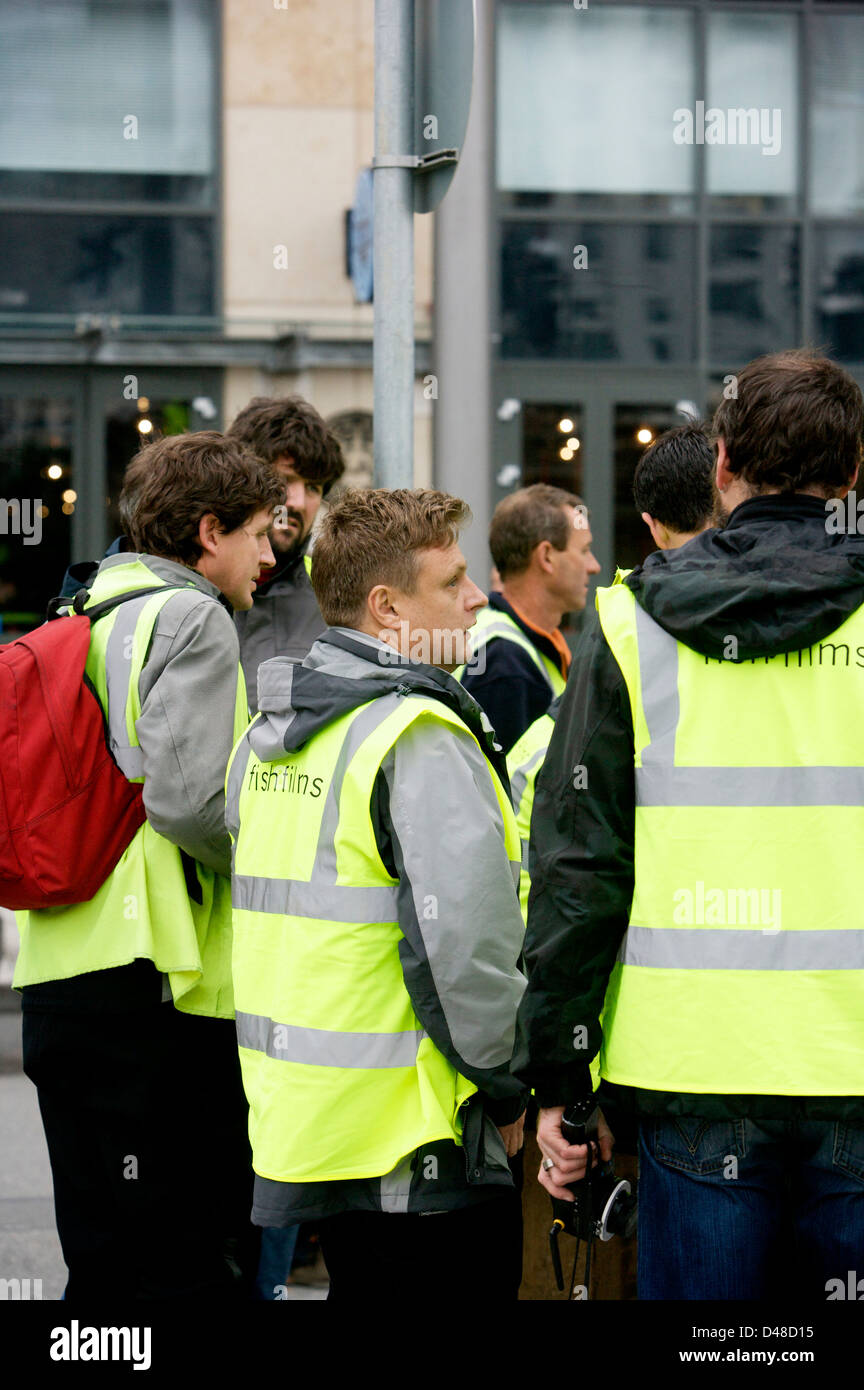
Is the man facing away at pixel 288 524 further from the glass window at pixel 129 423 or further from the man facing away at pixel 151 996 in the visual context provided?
the glass window at pixel 129 423

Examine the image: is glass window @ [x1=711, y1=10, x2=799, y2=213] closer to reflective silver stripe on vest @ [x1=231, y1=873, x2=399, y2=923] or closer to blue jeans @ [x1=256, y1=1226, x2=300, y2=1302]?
blue jeans @ [x1=256, y1=1226, x2=300, y2=1302]

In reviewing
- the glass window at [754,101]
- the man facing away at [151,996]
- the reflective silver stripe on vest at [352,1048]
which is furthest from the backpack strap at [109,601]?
the glass window at [754,101]

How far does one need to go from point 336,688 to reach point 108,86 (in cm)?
891

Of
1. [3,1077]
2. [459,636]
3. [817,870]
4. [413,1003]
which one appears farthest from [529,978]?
[3,1077]

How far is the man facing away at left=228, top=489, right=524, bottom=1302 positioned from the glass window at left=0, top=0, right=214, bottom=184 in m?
8.58

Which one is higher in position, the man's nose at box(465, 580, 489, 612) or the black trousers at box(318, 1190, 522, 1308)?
the man's nose at box(465, 580, 489, 612)

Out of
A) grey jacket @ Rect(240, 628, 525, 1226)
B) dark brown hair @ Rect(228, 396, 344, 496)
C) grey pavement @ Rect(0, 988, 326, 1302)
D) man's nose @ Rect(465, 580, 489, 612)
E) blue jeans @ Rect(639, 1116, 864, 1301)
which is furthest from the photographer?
grey pavement @ Rect(0, 988, 326, 1302)

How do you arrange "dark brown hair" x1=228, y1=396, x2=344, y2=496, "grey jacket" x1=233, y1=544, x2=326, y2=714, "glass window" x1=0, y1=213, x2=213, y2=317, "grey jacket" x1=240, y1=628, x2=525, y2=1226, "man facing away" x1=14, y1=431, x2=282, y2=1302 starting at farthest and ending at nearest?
"glass window" x1=0, y1=213, x2=213, y2=317
"dark brown hair" x1=228, y1=396, x2=344, y2=496
"grey jacket" x1=233, y1=544, x2=326, y2=714
"man facing away" x1=14, y1=431, x2=282, y2=1302
"grey jacket" x1=240, y1=628, x2=525, y2=1226

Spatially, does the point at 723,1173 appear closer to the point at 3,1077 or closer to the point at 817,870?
the point at 817,870

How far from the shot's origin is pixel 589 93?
10.6 m

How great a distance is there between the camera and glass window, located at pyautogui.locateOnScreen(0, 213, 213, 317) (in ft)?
32.9

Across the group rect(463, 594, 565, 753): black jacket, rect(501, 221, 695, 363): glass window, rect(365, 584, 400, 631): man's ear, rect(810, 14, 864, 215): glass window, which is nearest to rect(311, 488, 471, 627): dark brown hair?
rect(365, 584, 400, 631): man's ear

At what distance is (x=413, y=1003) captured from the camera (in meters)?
2.36

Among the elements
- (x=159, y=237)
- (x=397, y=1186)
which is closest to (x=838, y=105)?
(x=159, y=237)
